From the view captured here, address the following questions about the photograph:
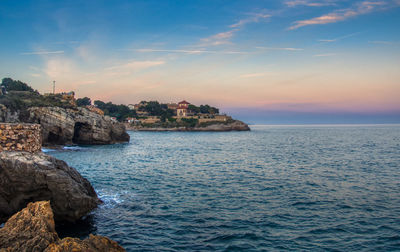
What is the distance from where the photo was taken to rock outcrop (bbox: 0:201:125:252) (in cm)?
592

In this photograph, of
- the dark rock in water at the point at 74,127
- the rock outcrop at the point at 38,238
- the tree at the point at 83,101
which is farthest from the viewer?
the tree at the point at 83,101

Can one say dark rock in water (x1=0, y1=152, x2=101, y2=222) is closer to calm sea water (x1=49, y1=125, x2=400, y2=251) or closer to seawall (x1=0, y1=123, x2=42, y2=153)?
calm sea water (x1=49, y1=125, x2=400, y2=251)

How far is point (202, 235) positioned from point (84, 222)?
5.98 metres

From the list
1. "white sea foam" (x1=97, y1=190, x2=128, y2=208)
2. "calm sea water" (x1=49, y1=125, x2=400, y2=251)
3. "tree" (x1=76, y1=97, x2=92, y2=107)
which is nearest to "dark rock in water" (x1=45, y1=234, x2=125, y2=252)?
"calm sea water" (x1=49, y1=125, x2=400, y2=251)

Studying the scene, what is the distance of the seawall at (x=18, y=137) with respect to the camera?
45.7 ft

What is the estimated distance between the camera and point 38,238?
21.4ft

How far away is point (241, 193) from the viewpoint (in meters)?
18.3

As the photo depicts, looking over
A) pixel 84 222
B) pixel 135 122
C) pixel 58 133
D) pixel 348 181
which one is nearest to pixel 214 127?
pixel 135 122

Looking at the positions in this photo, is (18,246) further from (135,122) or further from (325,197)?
(135,122)

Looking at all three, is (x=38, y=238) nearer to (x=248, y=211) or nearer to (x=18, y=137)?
(x=18, y=137)

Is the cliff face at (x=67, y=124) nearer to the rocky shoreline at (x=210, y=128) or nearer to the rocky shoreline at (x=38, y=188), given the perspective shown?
the rocky shoreline at (x=38, y=188)

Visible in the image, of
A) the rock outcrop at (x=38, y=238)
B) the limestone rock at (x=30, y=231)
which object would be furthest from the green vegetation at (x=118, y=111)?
the rock outcrop at (x=38, y=238)

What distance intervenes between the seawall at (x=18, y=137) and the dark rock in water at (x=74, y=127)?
128 feet

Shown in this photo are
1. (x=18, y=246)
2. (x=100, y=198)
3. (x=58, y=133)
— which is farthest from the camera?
(x=58, y=133)
